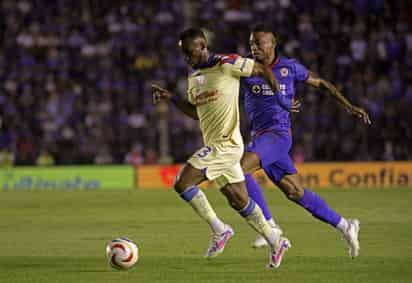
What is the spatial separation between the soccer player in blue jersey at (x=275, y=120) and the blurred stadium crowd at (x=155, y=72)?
12.3m

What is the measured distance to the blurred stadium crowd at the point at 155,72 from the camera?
2291cm

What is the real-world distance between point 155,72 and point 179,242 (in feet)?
45.5

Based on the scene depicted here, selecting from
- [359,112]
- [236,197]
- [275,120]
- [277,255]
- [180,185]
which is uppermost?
[359,112]

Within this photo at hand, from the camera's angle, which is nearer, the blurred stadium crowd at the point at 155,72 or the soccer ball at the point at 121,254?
the soccer ball at the point at 121,254

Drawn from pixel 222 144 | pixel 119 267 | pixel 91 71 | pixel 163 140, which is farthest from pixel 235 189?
pixel 91 71

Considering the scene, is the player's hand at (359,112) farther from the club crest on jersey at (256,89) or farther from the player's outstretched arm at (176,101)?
the player's outstretched arm at (176,101)

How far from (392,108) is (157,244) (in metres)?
12.6

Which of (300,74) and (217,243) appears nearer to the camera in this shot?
(217,243)

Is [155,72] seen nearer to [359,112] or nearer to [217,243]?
[359,112]

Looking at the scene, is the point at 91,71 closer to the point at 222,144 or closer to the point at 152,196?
the point at 152,196

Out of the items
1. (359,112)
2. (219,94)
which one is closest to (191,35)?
(219,94)

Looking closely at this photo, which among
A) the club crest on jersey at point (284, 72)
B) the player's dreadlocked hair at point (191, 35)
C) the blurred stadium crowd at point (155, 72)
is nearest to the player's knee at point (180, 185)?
the player's dreadlocked hair at point (191, 35)

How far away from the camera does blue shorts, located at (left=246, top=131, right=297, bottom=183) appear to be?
32.5ft

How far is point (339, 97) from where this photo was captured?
9930 millimetres
